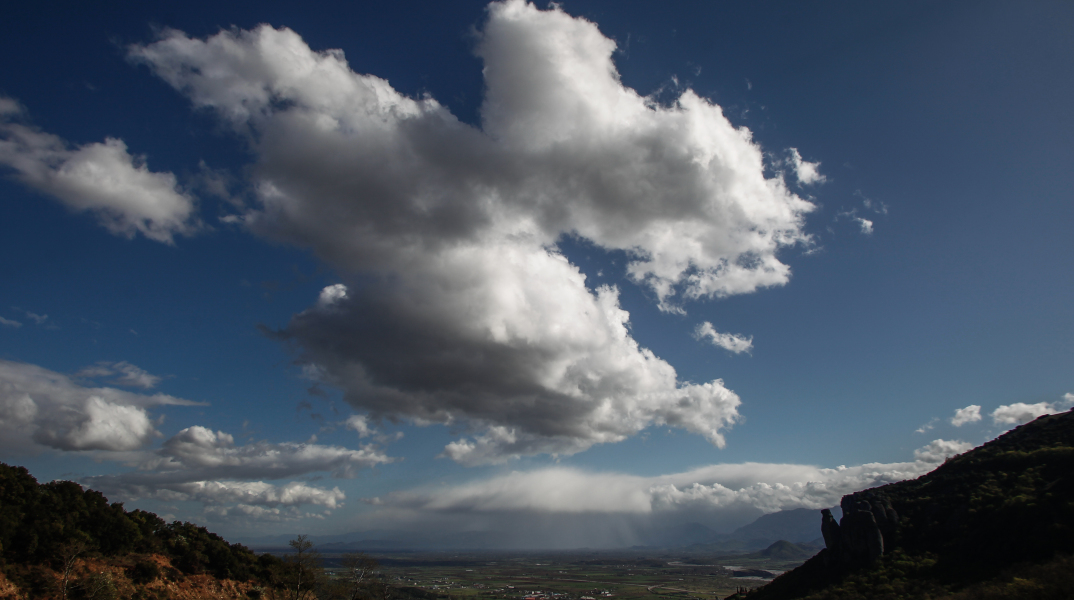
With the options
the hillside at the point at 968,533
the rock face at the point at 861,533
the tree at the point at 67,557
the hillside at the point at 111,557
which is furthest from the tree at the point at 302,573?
the rock face at the point at 861,533

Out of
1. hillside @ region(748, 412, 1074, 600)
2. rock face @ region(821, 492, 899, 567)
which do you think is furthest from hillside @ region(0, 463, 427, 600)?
rock face @ region(821, 492, 899, 567)

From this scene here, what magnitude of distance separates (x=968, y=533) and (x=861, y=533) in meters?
14.4

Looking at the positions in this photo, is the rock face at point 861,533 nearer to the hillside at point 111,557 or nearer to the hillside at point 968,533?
the hillside at point 968,533

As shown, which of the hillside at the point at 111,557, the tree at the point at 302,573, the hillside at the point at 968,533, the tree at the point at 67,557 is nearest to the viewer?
the tree at the point at 67,557

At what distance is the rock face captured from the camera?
76250 millimetres

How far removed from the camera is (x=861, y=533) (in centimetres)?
7819

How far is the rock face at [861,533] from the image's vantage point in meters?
76.2

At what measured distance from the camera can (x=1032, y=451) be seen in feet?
266

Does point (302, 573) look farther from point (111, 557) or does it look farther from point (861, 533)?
point (861, 533)

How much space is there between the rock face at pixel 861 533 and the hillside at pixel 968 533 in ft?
0.52

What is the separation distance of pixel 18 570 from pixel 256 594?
79.6 ft

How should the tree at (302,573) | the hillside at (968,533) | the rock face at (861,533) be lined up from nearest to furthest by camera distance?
the hillside at (968,533) → the tree at (302,573) → the rock face at (861,533)

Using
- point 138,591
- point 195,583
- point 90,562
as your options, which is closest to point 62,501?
point 90,562

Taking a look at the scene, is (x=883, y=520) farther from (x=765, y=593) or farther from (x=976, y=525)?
(x=765, y=593)
